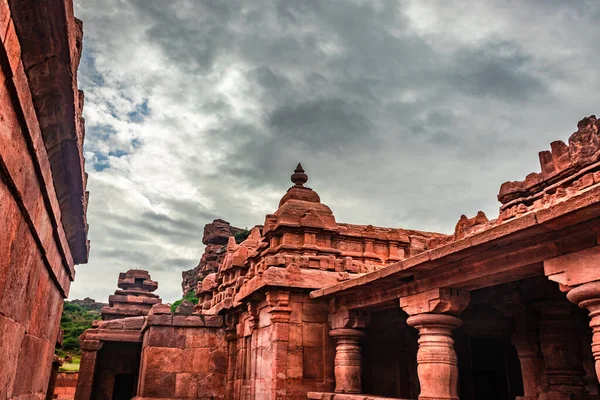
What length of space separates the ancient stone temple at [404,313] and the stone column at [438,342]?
1cm

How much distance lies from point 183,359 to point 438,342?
6899 mm

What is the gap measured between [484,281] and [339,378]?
11.4ft

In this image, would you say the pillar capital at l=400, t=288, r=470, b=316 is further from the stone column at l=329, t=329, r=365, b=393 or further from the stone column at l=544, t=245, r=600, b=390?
the stone column at l=329, t=329, r=365, b=393

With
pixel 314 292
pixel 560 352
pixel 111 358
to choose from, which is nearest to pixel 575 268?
pixel 560 352

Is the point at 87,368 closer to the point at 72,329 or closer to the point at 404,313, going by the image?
the point at 404,313

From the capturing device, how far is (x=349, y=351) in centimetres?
827

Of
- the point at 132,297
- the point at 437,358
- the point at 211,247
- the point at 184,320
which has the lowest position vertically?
the point at 437,358

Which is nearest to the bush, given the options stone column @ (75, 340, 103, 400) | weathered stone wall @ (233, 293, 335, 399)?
stone column @ (75, 340, 103, 400)

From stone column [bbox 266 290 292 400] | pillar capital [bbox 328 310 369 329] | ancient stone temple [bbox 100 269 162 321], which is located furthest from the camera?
ancient stone temple [bbox 100 269 162 321]

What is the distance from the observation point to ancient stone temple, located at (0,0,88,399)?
2.28 meters

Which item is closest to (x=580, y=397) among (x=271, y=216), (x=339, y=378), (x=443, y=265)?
(x=443, y=265)

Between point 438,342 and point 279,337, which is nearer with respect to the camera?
point 438,342

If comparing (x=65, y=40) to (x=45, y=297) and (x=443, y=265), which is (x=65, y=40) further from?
(x=443, y=265)

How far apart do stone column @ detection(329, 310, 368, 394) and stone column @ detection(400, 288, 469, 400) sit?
1943 mm
